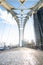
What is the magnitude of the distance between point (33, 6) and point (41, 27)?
386 centimetres

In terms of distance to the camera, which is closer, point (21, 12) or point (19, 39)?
point (21, 12)

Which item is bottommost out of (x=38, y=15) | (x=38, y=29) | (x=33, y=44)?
(x=33, y=44)

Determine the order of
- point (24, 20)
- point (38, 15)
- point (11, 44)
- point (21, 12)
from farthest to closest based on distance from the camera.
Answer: point (24, 20)
point (21, 12)
point (38, 15)
point (11, 44)

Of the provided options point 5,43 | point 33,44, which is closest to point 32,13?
point 33,44

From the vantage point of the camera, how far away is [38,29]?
2723cm

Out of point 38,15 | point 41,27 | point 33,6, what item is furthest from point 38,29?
point 33,6

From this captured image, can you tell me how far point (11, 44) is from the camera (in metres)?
26.1

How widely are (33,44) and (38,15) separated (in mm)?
5177

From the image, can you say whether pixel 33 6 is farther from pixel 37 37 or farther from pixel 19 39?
pixel 19 39

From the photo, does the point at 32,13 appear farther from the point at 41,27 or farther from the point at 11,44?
the point at 11,44

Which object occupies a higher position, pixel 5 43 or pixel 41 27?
pixel 41 27

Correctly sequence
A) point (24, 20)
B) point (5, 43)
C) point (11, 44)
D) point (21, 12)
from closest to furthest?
1. point (5, 43)
2. point (11, 44)
3. point (21, 12)
4. point (24, 20)

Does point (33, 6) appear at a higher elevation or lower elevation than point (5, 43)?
higher

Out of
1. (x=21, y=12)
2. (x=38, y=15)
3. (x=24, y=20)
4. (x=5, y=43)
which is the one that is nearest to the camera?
(x=5, y=43)
